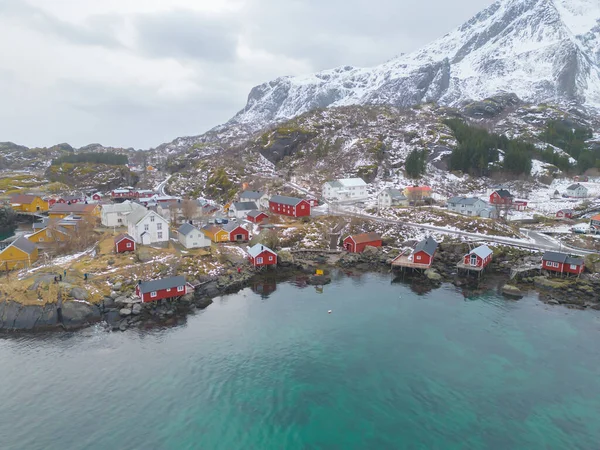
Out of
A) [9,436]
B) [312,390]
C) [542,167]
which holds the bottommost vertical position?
[9,436]

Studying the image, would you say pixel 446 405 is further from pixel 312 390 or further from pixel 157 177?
pixel 157 177

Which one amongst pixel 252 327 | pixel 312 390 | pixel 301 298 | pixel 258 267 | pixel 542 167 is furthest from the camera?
pixel 542 167

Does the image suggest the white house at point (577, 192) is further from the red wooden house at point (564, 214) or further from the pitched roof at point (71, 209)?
the pitched roof at point (71, 209)

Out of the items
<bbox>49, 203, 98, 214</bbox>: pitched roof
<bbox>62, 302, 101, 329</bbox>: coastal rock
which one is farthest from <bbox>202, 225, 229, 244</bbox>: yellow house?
<bbox>49, 203, 98, 214</bbox>: pitched roof

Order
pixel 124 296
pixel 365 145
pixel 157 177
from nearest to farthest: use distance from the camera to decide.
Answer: pixel 124 296, pixel 365 145, pixel 157 177

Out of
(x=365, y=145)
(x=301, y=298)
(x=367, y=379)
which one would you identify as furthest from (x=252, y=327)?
(x=365, y=145)

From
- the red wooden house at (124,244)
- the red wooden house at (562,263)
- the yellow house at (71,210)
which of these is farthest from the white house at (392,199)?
the yellow house at (71,210)
